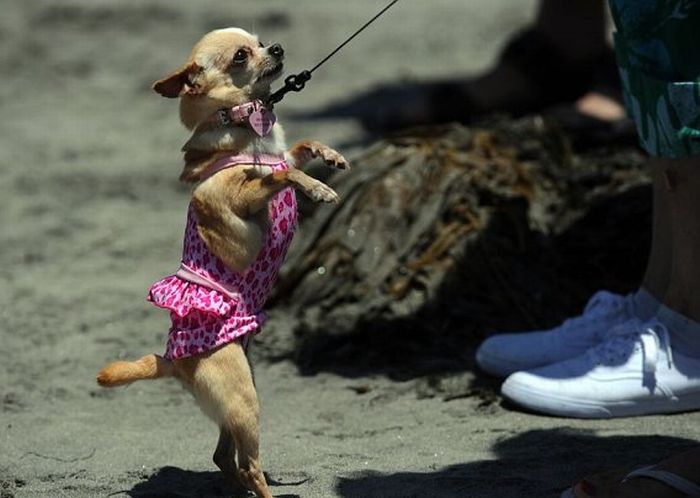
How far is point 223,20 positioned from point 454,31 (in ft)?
4.78

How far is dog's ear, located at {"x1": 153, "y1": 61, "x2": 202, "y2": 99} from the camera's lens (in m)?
2.50

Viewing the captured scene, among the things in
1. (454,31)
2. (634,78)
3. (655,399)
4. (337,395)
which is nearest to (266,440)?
(337,395)

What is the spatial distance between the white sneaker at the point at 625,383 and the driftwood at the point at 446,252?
47 centimetres

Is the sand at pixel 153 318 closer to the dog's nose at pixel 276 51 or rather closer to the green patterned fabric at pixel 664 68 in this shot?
the green patterned fabric at pixel 664 68

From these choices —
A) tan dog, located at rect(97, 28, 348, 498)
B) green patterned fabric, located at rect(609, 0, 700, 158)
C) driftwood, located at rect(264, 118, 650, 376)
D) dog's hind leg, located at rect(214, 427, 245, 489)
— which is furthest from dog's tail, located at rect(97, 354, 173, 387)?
green patterned fabric, located at rect(609, 0, 700, 158)

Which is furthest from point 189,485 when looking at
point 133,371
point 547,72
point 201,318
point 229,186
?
point 547,72

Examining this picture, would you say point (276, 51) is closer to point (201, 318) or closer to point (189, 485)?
point (201, 318)

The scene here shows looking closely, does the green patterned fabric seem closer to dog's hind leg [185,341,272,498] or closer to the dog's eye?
the dog's eye

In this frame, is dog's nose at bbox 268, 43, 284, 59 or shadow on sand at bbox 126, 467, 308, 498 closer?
dog's nose at bbox 268, 43, 284, 59

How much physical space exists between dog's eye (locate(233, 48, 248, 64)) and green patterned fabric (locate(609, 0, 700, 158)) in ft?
3.31

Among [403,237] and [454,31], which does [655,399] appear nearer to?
[403,237]

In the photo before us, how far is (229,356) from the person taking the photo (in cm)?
248

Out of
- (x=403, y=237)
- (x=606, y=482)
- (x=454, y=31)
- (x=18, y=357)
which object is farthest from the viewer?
(x=454, y=31)

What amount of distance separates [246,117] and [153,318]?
1.75 meters
